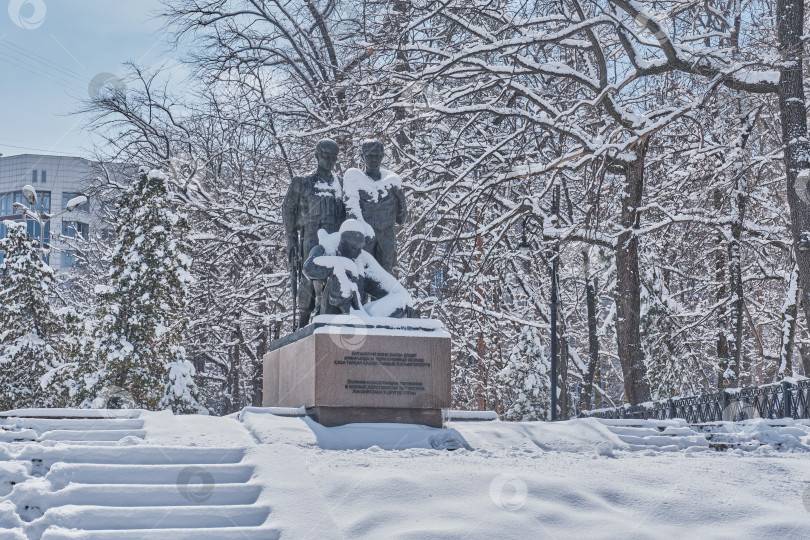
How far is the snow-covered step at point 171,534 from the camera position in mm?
5820

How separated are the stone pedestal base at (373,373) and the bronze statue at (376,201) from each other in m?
1.66

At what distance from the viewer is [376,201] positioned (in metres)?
12.1

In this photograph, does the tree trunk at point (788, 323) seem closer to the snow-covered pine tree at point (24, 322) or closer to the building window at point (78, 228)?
the snow-covered pine tree at point (24, 322)

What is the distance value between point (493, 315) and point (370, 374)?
1504cm

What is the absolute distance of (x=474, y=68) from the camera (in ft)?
54.3

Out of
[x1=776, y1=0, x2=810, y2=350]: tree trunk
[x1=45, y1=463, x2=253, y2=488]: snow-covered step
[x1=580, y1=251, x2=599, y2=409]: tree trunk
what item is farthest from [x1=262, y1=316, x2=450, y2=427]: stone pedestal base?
→ [x1=580, y1=251, x2=599, y2=409]: tree trunk

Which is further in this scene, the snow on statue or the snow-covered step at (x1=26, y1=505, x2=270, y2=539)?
the snow on statue

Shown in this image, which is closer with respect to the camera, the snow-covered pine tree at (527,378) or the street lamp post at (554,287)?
the street lamp post at (554,287)

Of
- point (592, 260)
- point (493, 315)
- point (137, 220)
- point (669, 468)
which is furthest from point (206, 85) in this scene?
point (669, 468)

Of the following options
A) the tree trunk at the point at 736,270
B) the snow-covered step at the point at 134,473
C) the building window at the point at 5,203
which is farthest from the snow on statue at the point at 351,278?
the building window at the point at 5,203

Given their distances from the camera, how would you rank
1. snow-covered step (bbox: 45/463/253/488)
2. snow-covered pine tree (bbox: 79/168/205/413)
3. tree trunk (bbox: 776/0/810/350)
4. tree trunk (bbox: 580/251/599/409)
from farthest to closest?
1. tree trunk (bbox: 580/251/599/409)
2. snow-covered pine tree (bbox: 79/168/205/413)
3. tree trunk (bbox: 776/0/810/350)
4. snow-covered step (bbox: 45/463/253/488)

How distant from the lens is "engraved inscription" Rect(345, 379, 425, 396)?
34.3 feet

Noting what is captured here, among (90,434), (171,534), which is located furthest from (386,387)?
(171,534)

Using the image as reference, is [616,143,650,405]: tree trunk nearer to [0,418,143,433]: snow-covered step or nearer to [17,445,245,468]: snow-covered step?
[0,418,143,433]: snow-covered step
